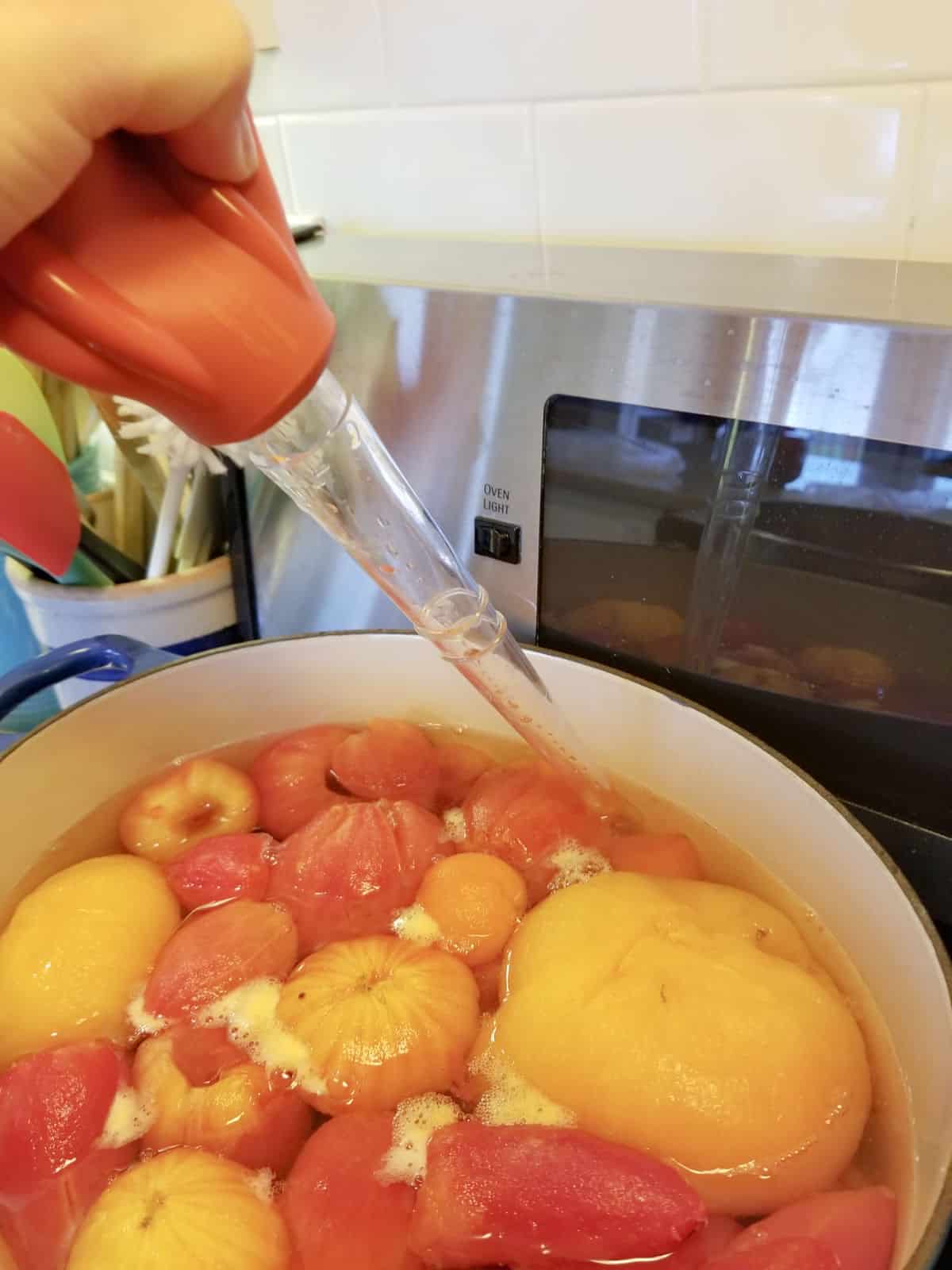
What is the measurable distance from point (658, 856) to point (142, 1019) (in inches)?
10.1

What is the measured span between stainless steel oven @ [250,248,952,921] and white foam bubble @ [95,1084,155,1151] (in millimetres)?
316

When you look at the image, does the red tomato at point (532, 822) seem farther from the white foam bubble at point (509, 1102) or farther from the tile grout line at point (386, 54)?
the tile grout line at point (386, 54)

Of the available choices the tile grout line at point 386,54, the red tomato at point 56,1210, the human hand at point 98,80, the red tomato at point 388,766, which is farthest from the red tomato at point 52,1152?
the tile grout line at point 386,54

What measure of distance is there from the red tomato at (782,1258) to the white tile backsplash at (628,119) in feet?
1.48

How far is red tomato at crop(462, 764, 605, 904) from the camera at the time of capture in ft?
1.66

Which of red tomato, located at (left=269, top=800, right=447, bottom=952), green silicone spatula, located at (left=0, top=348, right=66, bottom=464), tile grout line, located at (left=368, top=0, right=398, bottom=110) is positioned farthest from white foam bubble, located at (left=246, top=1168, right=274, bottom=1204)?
tile grout line, located at (left=368, top=0, right=398, bottom=110)

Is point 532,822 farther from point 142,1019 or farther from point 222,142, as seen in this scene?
point 222,142

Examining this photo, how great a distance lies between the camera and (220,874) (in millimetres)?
498

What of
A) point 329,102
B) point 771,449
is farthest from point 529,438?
point 329,102

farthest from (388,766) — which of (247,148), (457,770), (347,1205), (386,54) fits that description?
(386,54)

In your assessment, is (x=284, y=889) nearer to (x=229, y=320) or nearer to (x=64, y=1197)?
(x=64, y=1197)

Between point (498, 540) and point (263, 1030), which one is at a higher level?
point (498, 540)

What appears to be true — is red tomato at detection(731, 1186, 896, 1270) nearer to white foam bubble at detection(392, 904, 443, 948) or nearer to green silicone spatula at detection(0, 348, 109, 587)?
white foam bubble at detection(392, 904, 443, 948)

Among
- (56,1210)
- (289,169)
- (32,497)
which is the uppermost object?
(289,169)
